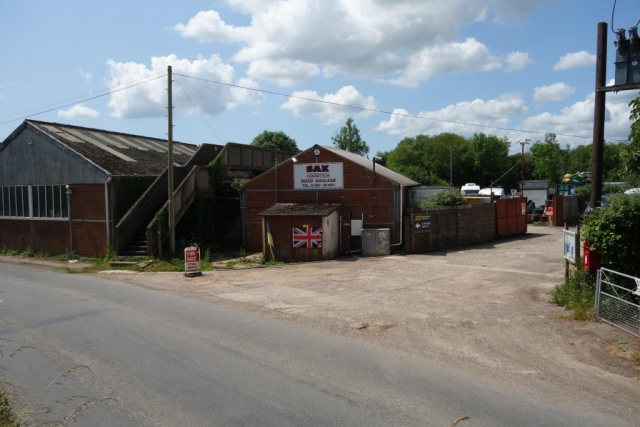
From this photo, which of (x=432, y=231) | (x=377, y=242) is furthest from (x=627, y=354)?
(x=432, y=231)

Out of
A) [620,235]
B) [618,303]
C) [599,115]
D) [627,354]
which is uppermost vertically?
[599,115]

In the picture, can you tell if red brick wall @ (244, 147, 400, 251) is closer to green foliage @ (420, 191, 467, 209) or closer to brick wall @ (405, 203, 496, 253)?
brick wall @ (405, 203, 496, 253)

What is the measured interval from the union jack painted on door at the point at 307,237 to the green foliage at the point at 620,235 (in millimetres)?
11373

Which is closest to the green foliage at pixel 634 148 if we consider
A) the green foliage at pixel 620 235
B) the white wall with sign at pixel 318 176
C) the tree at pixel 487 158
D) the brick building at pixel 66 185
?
the green foliage at pixel 620 235

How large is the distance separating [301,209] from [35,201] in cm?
1530

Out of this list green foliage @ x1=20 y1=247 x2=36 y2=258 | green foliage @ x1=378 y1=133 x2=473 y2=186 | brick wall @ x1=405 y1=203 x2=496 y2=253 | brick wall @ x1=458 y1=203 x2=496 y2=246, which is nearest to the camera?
brick wall @ x1=405 y1=203 x2=496 y2=253

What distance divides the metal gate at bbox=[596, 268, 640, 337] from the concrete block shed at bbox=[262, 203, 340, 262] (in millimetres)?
11559

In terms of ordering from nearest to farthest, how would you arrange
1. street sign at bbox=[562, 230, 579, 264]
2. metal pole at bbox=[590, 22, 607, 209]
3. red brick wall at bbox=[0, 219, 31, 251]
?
street sign at bbox=[562, 230, 579, 264]
metal pole at bbox=[590, 22, 607, 209]
red brick wall at bbox=[0, 219, 31, 251]

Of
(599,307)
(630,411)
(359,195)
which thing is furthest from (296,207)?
(630,411)

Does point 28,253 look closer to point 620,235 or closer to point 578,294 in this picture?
point 578,294

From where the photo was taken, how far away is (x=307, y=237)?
20875mm

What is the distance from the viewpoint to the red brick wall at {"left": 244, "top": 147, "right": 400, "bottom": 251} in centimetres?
2236

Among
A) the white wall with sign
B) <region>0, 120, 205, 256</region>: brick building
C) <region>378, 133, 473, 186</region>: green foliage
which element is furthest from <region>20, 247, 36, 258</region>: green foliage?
<region>378, 133, 473, 186</region>: green foliage

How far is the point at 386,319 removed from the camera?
1048 cm
